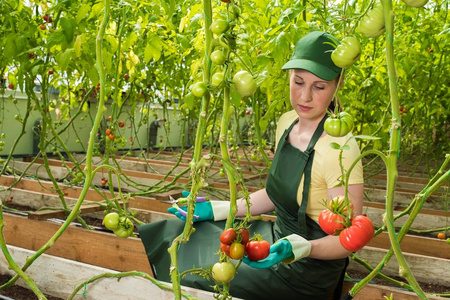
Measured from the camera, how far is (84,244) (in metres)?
1.92

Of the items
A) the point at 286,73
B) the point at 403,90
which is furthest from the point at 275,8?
the point at 403,90

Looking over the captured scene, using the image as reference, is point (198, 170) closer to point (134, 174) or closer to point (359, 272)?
point (359, 272)

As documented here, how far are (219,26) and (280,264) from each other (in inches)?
33.8

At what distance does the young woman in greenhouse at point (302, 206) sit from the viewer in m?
1.34

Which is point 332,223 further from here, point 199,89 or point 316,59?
point 316,59

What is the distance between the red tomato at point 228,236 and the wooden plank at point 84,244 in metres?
1.00

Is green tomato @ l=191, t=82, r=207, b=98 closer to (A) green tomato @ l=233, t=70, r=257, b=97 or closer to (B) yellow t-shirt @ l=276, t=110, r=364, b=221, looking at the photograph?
(A) green tomato @ l=233, t=70, r=257, b=97

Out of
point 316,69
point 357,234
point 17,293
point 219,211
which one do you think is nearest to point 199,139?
point 357,234

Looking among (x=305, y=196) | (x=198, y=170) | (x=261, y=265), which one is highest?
(x=198, y=170)

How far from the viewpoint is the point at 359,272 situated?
211 centimetres

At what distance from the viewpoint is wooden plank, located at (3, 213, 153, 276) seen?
6.00 ft

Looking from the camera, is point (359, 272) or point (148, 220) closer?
point (359, 272)

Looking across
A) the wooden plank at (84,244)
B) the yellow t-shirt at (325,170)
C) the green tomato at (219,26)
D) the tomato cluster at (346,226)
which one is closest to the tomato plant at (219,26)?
the green tomato at (219,26)

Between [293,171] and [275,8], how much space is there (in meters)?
0.80
